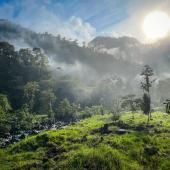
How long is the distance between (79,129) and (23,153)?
32.7 metres

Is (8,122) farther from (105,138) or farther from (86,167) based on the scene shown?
(86,167)

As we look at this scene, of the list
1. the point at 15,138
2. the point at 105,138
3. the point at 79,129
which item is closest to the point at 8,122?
the point at 15,138

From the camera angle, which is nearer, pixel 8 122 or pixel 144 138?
pixel 144 138

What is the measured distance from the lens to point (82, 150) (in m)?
97.8

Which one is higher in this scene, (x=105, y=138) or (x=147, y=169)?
(x=105, y=138)

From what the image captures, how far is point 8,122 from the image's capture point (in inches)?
6471

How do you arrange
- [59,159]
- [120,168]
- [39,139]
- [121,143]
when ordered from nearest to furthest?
[120,168], [59,159], [121,143], [39,139]

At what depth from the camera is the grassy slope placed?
91038mm

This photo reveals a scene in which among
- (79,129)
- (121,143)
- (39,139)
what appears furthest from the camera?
(79,129)

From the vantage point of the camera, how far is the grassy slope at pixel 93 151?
91038 millimetres

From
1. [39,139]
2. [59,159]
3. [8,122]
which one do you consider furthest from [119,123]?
[8,122]

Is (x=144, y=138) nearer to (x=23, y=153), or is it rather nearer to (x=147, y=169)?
(x=147, y=169)

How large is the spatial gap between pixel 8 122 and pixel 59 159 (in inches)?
2986

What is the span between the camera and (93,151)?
313 ft
